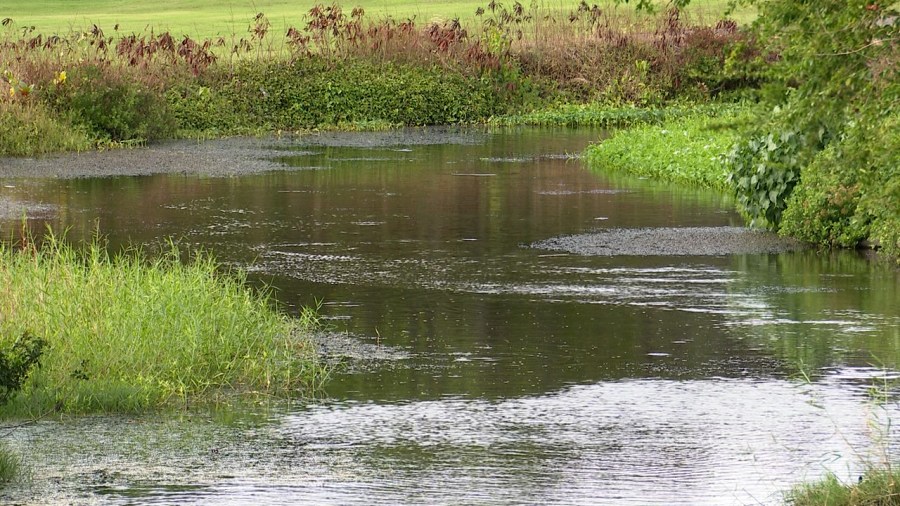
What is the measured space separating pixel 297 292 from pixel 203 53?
24.2 metres

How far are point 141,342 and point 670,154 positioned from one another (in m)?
17.8

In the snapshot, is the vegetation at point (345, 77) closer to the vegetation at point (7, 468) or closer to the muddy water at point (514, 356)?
the muddy water at point (514, 356)

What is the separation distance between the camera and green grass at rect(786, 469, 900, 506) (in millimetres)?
7902

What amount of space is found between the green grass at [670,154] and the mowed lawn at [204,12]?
73.3 feet

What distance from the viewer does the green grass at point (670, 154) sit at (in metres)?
26.3

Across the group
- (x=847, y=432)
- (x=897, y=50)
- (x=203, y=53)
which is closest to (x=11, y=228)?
(x=847, y=432)

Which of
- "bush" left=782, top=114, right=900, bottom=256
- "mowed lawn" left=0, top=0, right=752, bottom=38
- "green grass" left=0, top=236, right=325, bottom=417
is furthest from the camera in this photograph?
"mowed lawn" left=0, top=0, right=752, bottom=38

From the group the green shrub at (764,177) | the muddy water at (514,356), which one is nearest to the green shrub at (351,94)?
the muddy water at (514,356)

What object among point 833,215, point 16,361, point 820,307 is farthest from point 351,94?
point 16,361

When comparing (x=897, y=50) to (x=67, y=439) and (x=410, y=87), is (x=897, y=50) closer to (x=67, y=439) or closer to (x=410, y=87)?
(x=67, y=439)

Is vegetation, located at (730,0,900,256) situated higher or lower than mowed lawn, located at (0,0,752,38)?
lower

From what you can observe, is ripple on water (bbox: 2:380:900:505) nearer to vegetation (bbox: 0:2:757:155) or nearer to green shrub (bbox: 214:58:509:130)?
vegetation (bbox: 0:2:757:155)

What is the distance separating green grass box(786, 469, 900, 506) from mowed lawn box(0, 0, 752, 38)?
45174mm

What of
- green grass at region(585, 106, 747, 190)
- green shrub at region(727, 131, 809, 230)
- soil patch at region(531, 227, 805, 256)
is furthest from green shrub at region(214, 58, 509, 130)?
green shrub at region(727, 131, 809, 230)
